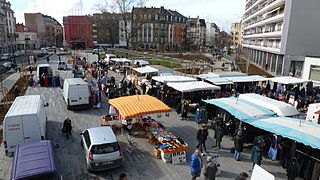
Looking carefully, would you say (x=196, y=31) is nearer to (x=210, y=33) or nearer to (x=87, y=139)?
(x=210, y=33)

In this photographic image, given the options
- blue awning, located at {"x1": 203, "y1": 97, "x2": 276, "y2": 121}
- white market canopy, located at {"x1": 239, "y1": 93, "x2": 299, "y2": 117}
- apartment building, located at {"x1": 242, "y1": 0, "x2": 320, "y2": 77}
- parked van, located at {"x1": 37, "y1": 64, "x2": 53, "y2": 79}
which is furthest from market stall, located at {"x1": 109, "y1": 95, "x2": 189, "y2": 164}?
apartment building, located at {"x1": 242, "y1": 0, "x2": 320, "y2": 77}

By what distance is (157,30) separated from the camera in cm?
9381

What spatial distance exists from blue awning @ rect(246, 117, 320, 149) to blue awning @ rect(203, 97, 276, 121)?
0.46m

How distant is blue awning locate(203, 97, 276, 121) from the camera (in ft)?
38.2

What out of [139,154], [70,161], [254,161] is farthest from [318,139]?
[70,161]

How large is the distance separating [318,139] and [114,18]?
8699 cm

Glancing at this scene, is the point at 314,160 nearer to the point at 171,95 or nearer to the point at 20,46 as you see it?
the point at 171,95

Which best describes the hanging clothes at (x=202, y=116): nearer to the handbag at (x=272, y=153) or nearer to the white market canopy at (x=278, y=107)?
the white market canopy at (x=278, y=107)

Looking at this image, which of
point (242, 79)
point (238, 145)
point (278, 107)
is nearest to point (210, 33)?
point (242, 79)

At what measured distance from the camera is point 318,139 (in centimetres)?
873

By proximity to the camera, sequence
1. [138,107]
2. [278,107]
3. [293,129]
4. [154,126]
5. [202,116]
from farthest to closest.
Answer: [202,116] → [154,126] → [278,107] → [138,107] → [293,129]

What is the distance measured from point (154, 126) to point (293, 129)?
6674mm

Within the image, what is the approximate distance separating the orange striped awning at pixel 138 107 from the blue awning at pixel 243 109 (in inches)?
129

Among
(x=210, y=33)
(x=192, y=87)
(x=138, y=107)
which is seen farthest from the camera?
(x=210, y=33)
